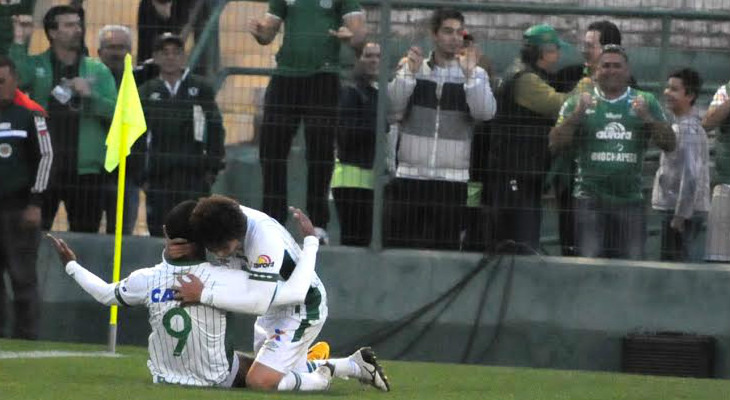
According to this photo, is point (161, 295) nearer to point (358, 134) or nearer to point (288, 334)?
point (288, 334)

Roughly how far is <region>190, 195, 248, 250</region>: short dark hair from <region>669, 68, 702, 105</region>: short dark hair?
5.36 meters

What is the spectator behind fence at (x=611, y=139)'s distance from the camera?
45.2 ft

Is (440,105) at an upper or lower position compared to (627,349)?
upper

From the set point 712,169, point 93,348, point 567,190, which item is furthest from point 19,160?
point 712,169

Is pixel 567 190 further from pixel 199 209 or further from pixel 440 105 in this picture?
pixel 199 209

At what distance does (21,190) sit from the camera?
14.2m

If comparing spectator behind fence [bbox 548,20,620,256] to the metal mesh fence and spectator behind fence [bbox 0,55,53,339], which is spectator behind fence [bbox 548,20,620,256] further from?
spectator behind fence [bbox 0,55,53,339]

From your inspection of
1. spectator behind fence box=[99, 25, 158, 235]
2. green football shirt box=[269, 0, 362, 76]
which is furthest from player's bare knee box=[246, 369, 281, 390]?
spectator behind fence box=[99, 25, 158, 235]

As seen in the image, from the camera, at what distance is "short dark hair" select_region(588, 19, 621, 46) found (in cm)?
1373

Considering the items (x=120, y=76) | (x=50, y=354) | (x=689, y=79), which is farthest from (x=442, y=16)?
(x=50, y=354)

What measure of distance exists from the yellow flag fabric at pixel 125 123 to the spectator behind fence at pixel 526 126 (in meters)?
2.82

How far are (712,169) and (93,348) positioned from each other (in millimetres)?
5043

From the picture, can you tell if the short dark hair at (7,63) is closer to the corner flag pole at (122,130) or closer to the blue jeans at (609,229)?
the corner flag pole at (122,130)

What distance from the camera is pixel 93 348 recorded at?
1334 cm
